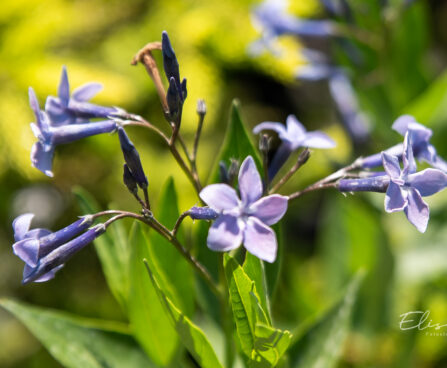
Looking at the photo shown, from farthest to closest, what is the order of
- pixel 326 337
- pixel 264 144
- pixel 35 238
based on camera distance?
pixel 326 337, pixel 264 144, pixel 35 238

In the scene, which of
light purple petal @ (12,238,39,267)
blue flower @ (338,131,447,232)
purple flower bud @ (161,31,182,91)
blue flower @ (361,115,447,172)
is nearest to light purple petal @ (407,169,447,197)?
blue flower @ (338,131,447,232)

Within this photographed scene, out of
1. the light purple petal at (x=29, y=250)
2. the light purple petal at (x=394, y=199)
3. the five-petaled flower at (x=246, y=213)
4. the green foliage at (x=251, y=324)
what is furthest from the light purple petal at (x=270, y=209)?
the light purple petal at (x=29, y=250)

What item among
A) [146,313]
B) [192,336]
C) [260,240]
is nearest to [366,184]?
[260,240]

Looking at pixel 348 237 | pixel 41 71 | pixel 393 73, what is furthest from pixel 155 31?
pixel 348 237

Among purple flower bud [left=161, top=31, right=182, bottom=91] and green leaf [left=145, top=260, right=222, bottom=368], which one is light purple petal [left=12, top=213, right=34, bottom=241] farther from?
purple flower bud [left=161, top=31, right=182, bottom=91]

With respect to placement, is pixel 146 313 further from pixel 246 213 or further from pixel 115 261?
pixel 246 213

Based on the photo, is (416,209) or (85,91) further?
(85,91)

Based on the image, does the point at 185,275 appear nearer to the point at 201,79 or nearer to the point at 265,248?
the point at 265,248
